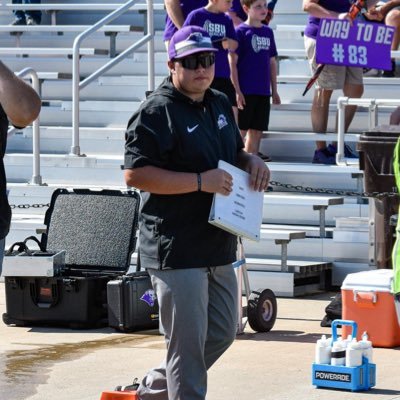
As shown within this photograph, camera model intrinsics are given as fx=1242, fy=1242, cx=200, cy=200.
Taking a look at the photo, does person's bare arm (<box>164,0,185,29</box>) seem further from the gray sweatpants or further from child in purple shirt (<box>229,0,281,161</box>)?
the gray sweatpants

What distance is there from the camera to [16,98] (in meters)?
4.19

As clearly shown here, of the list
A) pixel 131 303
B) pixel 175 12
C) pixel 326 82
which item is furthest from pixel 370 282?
pixel 326 82

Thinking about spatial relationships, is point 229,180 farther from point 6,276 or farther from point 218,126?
point 6,276

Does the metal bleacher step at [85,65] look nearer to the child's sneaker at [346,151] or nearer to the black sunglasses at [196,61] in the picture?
the child's sneaker at [346,151]

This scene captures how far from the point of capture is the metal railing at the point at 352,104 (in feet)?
32.8

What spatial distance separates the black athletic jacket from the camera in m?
4.95

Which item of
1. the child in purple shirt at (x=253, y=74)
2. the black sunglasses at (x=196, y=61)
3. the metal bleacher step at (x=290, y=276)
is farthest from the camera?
the child in purple shirt at (x=253, y=74)

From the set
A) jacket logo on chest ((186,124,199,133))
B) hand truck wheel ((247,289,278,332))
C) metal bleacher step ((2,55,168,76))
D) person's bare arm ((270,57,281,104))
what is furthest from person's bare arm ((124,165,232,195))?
metal bleacher step ((2,55,168,76))

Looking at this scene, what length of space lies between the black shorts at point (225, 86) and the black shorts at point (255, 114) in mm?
491

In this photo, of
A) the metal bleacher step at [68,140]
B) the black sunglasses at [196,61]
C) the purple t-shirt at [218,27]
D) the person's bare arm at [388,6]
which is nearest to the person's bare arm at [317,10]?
the person's bare arm at [388,6]

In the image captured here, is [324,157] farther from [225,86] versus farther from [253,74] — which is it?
[225,86]

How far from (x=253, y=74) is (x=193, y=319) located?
645 centimetres

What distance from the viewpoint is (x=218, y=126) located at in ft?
16.8

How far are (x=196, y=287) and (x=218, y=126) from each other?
0.69m
